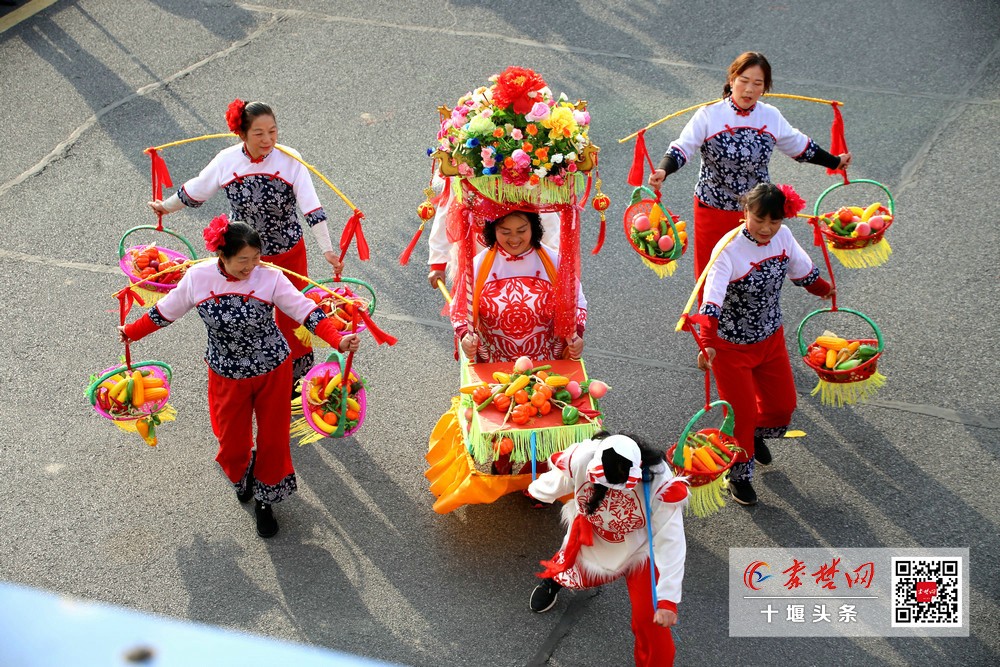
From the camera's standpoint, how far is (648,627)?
4.55m

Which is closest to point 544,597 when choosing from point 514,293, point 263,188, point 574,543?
point 574,543

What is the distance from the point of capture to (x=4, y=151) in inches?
360

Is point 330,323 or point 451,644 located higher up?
point 330,323

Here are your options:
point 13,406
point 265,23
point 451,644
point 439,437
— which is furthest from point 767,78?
point 265,23

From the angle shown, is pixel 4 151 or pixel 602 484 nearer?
pixel 602 484

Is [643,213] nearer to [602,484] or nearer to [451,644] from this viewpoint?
[602,484]

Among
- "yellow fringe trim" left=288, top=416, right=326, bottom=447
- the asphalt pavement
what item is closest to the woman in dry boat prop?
"yellow fringe trim" left=288, top=416, right=326, bottom=447

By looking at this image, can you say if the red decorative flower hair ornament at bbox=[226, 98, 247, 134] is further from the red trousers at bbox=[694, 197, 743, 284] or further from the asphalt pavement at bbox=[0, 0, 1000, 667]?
the red trousers at bbox=[694, 197, 743, 284]

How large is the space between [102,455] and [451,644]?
2.59 m

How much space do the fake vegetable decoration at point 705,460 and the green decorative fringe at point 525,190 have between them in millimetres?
1302

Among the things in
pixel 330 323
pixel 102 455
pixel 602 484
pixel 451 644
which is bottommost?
pixel 451 644

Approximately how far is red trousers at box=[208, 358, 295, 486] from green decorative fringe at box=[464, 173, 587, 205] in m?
1.42

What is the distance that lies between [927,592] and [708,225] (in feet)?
8.35

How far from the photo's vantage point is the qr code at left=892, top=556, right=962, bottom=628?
5.09 metres
